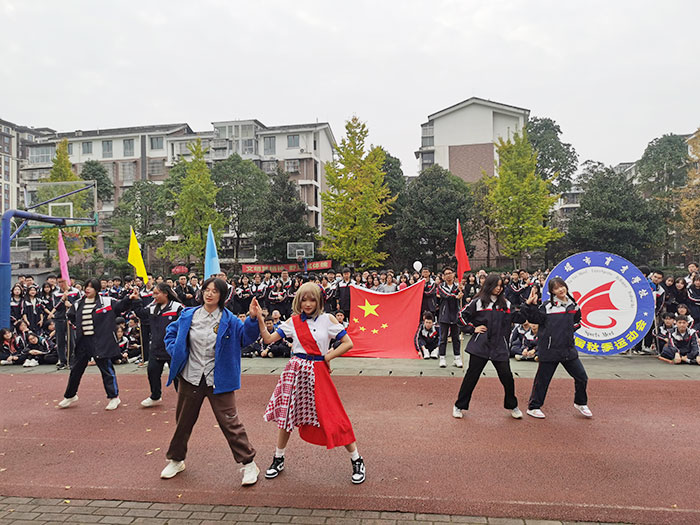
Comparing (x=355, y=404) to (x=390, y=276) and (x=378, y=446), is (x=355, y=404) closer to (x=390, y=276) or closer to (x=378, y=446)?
(x=378, y=446)

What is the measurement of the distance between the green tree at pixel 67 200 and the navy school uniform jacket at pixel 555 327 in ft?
66.2

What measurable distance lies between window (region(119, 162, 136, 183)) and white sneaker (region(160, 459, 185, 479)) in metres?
52.3

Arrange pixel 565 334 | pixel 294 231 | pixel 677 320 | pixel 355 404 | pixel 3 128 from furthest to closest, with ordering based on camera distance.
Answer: pixel 3 128
pixel 294 231
pixel 677 320
pixel 355 404
pixel 565 334

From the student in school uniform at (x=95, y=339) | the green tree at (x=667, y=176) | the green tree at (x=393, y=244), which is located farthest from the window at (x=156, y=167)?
the student in school uniform at (x=95, y=339)

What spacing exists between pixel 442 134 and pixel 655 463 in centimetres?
4525

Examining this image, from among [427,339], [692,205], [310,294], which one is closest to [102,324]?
[310,294]

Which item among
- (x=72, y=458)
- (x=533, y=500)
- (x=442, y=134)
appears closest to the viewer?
(x=533, y=500)

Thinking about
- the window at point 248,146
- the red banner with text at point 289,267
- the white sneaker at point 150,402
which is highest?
the window at point 248,146

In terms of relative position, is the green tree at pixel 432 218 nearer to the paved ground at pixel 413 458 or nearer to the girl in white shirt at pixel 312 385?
the paved ground at pixel 413 458

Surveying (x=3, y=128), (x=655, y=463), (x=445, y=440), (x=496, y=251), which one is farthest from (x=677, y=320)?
(x=3, y=128)

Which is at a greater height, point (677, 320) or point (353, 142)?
point (353, 142)

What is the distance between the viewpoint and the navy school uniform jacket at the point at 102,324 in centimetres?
748

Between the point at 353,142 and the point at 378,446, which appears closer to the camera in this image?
the point at 378,446

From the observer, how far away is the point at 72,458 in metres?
5.48
